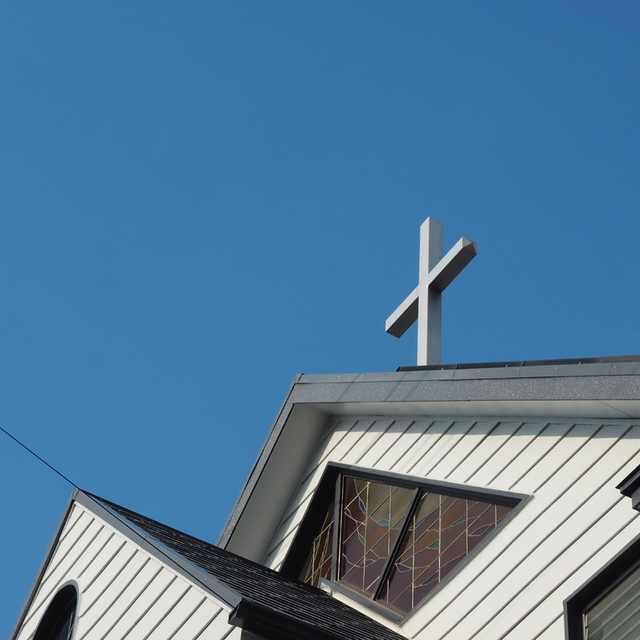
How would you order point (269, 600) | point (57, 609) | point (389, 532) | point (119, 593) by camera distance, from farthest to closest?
point (389, 532) < point (57, 609) < point (119, 593) < point (269, 600)

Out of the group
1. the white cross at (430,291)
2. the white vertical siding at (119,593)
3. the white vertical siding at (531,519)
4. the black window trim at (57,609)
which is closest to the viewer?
the white vertical siding at (119,593)

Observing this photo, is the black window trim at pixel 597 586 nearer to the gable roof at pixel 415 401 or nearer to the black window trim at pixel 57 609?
the gable roof at pixel 415 401

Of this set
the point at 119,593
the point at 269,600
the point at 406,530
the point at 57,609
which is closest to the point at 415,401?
the point at 406,530

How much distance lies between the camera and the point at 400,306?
10.0m

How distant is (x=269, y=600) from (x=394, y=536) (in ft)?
7.28

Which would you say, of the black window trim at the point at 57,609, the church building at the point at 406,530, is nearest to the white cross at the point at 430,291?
the church building at the point at 406,530

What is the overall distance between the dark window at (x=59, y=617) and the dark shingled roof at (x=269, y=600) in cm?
76

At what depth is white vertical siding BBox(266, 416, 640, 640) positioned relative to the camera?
5832mm

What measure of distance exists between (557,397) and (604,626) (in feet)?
4.86

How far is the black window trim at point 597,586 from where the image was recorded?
18.4 ft

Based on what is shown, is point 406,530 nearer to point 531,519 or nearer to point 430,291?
point 531,519

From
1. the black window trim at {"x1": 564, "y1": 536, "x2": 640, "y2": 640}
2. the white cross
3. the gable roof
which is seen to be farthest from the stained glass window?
the white cross

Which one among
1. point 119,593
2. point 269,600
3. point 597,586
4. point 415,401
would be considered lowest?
point 269,600

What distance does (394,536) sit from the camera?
25.1ft
